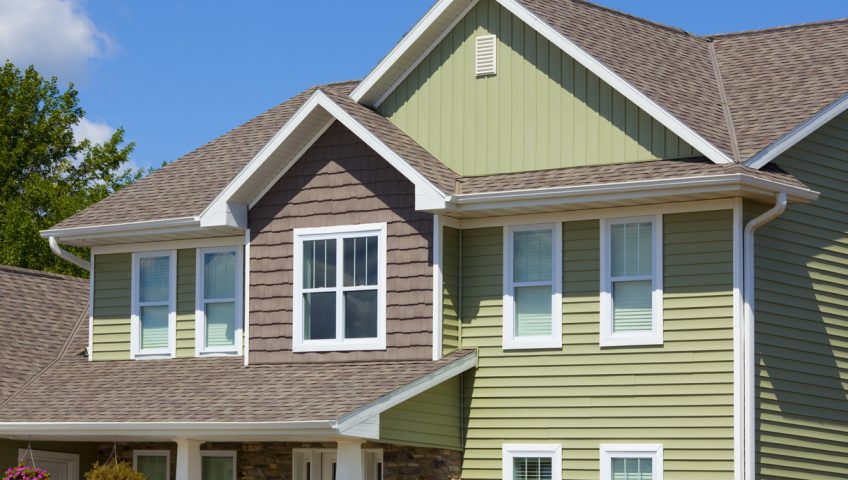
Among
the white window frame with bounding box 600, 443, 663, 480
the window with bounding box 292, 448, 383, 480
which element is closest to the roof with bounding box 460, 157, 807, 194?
the white window frame with bounding box 600, 443, 663, 480

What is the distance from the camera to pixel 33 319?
27.7 meters

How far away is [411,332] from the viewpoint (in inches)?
842

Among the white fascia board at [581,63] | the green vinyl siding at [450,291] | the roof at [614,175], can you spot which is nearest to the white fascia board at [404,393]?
the green vinyl siding at [450,291]

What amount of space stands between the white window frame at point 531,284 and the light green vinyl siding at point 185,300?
5.68 m

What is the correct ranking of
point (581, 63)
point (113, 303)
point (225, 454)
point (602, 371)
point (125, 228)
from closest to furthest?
point (602, 371) → point (581, 63) → point (225, 454) → point (125, 228) → point (113, 303)

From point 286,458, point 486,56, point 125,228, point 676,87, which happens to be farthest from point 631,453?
point 125,228

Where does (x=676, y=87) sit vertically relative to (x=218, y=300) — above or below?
above

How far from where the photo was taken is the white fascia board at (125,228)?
23.8 meters

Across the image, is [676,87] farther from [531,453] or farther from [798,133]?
[531,453]

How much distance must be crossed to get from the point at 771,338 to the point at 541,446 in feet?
10.9

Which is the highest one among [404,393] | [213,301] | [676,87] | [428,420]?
[676,87]

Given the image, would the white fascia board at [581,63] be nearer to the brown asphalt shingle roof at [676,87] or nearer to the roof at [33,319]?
the brown asphalt shingle roof at [676,87]

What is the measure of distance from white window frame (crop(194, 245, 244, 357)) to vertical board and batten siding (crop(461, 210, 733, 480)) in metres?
4.03

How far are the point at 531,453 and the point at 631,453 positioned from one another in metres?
1.46
